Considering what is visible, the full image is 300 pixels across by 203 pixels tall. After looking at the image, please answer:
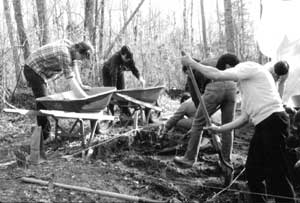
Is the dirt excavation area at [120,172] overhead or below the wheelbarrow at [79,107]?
below

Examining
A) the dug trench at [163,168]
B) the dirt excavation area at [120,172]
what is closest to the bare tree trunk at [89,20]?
the dirt excavation area at [120,172]

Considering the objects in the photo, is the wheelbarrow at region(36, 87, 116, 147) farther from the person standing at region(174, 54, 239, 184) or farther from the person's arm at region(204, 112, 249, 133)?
the person's arm at region(204, 112, 249, 133)

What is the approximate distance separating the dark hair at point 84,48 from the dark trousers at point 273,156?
259 cm

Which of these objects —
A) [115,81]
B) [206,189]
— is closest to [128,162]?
[206,189]

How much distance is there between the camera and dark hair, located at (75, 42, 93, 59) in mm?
4664

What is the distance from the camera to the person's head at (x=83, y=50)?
4672mm

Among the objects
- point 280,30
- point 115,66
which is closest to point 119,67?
point 115,66

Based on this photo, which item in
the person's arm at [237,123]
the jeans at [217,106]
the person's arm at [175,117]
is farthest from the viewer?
the person's arm at [175,117]

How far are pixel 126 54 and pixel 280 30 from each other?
350 centimetres

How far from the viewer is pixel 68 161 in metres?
4.17

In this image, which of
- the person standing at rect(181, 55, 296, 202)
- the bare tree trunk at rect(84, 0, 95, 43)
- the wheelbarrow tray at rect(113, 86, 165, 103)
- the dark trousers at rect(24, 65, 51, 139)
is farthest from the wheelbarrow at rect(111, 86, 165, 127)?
the bare tree trunk at rect(84, 0, 95, 43)

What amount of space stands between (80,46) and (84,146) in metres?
1.38

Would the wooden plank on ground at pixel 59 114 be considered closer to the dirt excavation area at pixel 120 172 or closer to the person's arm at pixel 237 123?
the dirt excavation area at pixel 120 172

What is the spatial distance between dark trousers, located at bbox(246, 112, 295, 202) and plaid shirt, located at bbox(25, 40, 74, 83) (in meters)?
2.75
